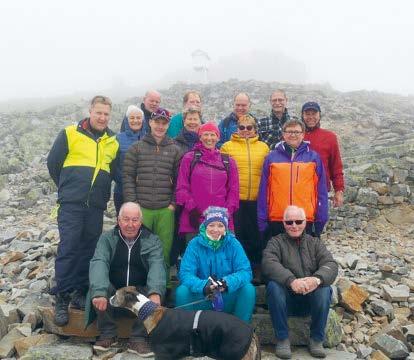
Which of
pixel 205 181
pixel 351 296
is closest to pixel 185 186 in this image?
pixel 205 181

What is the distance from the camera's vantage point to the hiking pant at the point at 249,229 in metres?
7.22

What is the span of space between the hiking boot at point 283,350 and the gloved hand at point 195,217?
218cm

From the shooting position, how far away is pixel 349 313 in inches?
289

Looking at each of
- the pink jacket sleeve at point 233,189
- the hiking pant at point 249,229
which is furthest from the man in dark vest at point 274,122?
the pink jacket sleeve at point 233,189

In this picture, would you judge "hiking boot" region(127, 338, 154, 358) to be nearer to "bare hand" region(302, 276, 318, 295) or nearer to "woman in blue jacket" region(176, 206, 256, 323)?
"woman in blue jacket" region(176, 206, 256, 323)

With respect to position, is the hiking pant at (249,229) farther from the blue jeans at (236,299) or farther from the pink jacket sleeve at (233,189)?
the blue jeans at (236,299)

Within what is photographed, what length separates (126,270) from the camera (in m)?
6.22

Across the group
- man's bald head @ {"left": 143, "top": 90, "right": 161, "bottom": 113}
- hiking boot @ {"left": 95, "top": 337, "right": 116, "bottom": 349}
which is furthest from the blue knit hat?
man's bald head @ {"left": 143, "top": 90, "right": 161, "bottom": 113}

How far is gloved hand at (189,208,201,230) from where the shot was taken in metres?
6.62

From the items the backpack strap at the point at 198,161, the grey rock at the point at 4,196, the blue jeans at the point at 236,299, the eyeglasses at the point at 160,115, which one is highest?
the eyeglasses at the point at 160,115

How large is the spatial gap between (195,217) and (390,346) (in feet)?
11.9

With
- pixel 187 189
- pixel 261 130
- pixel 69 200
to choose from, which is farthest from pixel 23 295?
pixel 261 130

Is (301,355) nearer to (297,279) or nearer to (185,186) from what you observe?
(297,279)

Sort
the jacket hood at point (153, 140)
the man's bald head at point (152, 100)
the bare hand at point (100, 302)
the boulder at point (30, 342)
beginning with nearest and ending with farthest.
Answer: the bare hand at point (100, 302) < the boulder at point (30, 342) < the jacket hood at point (153, 140) < the man's bald head at point (152, 100)
